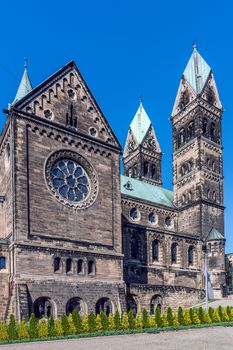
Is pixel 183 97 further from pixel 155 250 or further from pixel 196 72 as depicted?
pixel 155 250

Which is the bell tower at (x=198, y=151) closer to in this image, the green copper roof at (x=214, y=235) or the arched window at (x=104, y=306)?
the green copper roof at (x=214, y=235)

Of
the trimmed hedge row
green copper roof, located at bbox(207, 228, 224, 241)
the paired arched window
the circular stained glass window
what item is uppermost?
the paired arched window

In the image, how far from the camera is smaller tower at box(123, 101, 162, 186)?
7119 cm

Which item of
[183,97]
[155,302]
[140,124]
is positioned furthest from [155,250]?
[140,124]

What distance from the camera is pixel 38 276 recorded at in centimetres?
2983

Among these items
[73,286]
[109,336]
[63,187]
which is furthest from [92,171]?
[109,336]

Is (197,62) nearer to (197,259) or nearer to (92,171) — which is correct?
(197,259)

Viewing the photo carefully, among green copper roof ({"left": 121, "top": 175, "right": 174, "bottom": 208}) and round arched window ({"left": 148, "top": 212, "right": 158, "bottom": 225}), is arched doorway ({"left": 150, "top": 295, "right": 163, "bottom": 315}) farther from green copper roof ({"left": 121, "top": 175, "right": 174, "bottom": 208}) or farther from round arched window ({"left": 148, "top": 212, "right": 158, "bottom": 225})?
green copper roof ({"left": 121, "top": 175, "right": 174, "bottom": 208})

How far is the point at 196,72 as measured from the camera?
61625mm

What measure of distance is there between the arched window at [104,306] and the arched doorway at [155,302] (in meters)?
8.97

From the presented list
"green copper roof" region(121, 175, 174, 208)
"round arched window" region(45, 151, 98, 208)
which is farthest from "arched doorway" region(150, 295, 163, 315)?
"green copper roof" region(121, 175, 174, 208)

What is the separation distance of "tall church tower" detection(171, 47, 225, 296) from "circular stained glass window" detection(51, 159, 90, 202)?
76.3 ft

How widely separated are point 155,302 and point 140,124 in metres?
40.4

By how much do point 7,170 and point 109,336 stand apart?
51.1 feet
